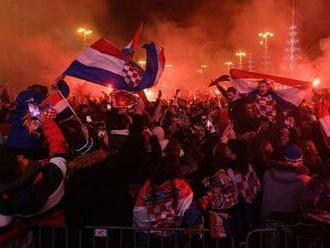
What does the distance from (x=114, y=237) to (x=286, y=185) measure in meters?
1.52

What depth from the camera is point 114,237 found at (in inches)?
158

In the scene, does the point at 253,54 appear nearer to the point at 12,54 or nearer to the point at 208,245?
the point at 12,54

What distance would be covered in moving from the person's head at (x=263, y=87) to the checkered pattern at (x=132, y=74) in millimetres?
1696

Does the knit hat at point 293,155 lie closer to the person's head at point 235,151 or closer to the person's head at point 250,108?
the person's head at point 235,151

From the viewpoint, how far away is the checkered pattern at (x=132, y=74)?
20.3 ft

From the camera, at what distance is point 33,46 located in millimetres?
21078

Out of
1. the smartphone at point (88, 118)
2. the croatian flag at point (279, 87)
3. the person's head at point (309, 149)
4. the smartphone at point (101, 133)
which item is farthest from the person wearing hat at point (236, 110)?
the smartphone at point (101, 133)

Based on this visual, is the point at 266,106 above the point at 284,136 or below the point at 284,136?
above

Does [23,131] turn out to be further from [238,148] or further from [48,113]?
[238,148]

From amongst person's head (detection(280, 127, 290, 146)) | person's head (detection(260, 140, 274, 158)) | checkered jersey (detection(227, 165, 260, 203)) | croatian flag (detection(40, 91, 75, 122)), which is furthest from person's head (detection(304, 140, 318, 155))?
croatian flag (detection(40, 91, 75, 122))

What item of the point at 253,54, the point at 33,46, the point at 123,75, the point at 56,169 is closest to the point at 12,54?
the point at 33,46

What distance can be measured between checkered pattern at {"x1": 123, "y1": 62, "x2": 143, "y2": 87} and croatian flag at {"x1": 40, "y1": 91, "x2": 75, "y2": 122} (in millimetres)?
1380

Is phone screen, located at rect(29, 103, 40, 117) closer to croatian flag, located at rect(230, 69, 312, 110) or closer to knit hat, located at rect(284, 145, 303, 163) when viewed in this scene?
knit hat, located at rect(284, 145, 303, 163)

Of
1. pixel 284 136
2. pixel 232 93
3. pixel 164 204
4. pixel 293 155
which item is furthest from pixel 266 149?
pixel 232 93
